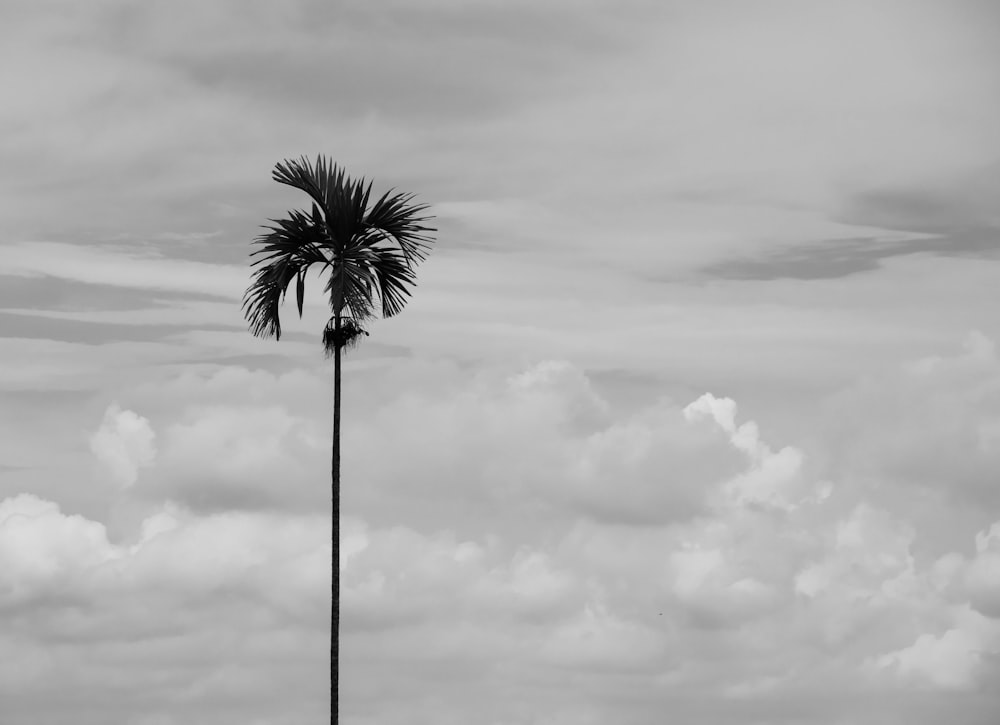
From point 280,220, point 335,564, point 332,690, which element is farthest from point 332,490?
point 280,220

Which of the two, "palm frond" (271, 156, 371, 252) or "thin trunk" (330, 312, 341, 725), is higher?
"palm frond" (271, 156, 371, 252)

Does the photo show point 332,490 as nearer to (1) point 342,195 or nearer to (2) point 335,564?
(2) point 335,564

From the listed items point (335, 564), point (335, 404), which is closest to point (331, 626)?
point (335, 564)

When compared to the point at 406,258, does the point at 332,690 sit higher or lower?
lower

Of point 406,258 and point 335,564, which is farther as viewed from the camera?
point 406,258

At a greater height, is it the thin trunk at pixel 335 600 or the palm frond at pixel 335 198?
the palm frond at pixel 335 198

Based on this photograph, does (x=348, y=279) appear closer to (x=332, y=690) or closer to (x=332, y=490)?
(x=332, y=490)

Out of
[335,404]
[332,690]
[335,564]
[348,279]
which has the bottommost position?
[332,690]

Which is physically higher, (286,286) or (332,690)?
(286,286)

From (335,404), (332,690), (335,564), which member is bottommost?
(332,690)

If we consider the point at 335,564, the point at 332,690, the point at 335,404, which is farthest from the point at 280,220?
the point at 332,690

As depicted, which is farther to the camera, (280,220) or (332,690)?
(280,220)

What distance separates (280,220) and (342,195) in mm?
1891

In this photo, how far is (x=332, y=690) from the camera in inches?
1473
